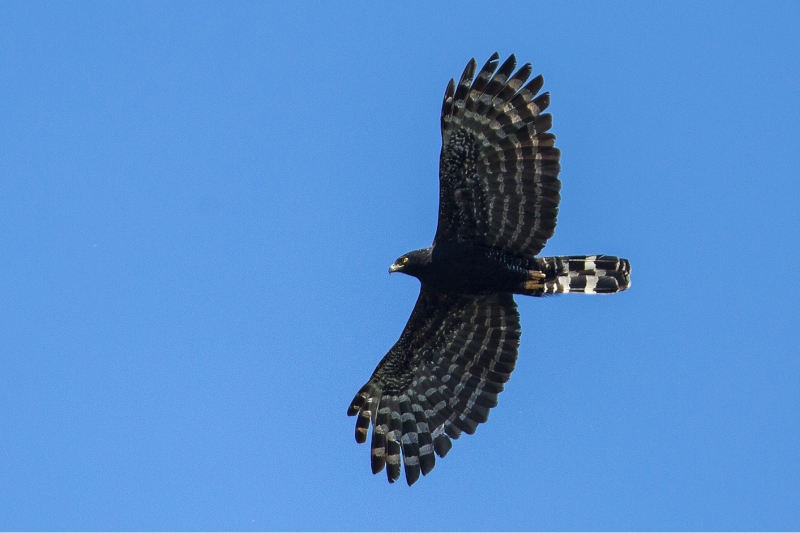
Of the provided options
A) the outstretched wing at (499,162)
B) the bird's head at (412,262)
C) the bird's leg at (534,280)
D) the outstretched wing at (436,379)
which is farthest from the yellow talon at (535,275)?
the bird's head at (412,262)

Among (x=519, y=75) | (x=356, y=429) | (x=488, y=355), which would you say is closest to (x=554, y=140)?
(x=519, y=75)

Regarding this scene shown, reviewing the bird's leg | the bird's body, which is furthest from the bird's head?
the bird's leg

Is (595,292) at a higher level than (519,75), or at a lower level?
lower

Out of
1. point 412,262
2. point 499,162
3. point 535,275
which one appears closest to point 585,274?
point 535,275

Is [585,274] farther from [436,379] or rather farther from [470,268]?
[436,379]

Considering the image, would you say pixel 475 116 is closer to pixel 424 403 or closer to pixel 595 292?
pixel 595 292

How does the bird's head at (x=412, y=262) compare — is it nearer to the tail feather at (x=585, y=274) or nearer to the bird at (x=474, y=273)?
the bird at (x=474, y=273)
